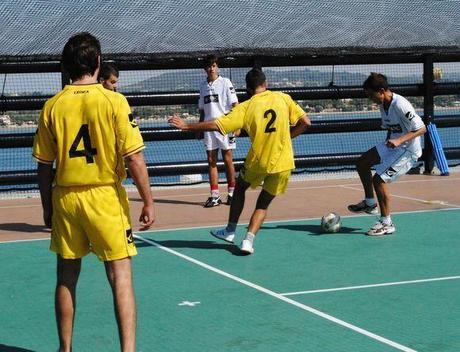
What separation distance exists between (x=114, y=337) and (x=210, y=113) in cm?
705

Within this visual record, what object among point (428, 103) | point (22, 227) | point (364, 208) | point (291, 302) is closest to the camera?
point (291, 302)

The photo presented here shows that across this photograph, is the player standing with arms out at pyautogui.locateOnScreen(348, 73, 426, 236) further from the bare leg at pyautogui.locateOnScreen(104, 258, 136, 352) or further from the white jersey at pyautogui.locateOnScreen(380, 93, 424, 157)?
the bare leg at pyautogui.locateOnScreen(104, 258, 136, 352)

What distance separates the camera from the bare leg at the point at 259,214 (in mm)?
9391

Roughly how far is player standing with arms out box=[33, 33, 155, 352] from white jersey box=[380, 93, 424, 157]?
5426 millimetres

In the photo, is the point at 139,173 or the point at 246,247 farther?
the point at 246,247

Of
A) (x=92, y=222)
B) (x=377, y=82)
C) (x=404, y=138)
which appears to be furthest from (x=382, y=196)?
(x=92, y=222)

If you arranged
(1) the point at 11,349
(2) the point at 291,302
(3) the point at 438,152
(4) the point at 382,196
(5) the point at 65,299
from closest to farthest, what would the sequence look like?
(5) the point at 65,299
(1) the point at 11,349
(2) the point at 291,302
(4) the point at 382,196
(3) the point at 438,152

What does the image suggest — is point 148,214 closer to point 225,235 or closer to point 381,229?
point 225,235

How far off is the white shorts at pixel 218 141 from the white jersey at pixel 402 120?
290 cm

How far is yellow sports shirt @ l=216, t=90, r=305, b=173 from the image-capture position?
937 cm

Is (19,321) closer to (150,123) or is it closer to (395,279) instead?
(395,279)

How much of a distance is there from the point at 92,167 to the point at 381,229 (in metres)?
5.61

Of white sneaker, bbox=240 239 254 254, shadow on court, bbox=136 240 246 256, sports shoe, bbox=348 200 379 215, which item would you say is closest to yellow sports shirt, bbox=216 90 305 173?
white sneaker, bbox=240 239 254 254

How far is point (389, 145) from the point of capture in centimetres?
1027
